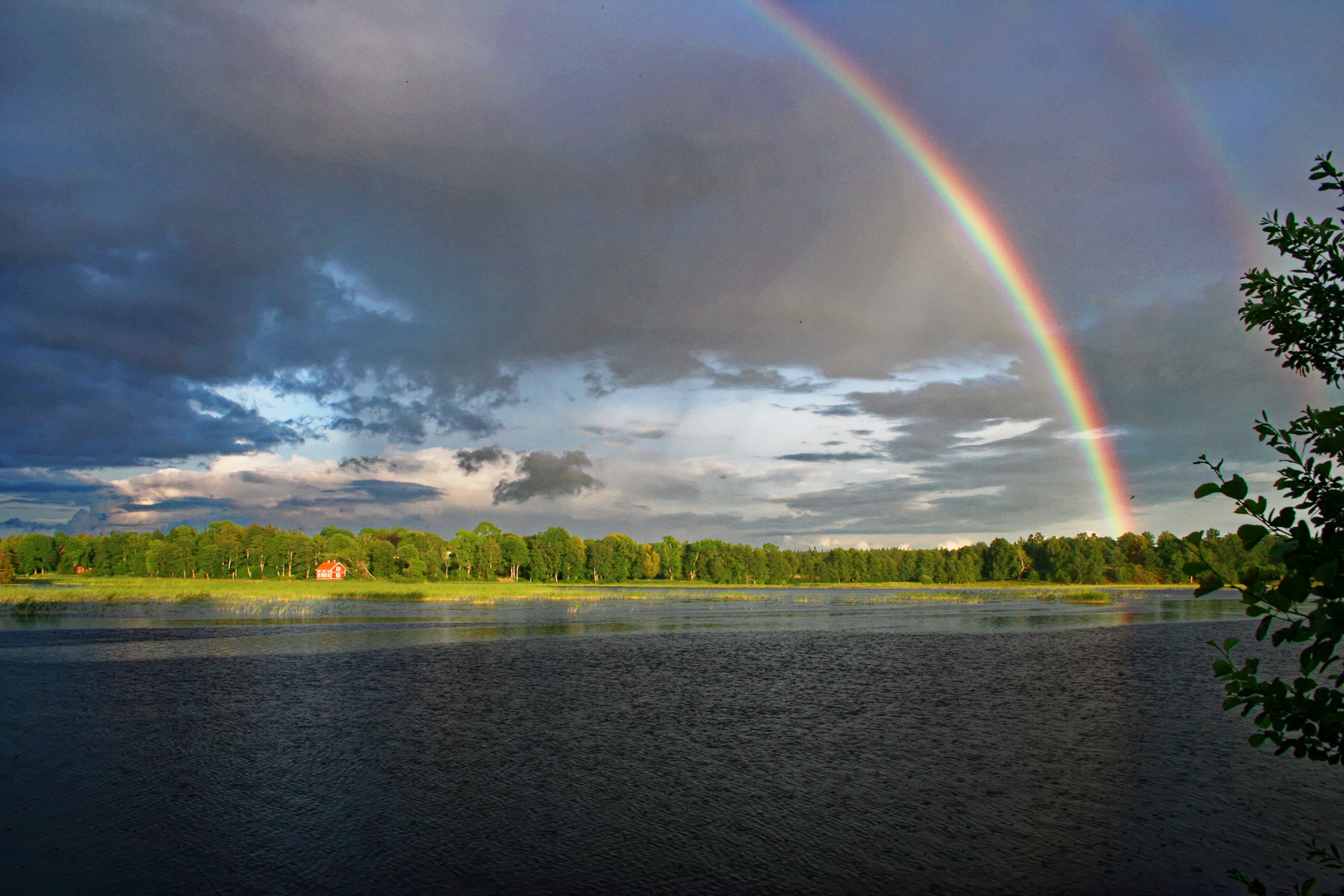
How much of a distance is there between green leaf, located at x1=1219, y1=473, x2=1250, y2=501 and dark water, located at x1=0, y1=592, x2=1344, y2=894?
13326 millimetres

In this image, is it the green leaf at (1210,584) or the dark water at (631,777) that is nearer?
the green leaf at (1210,584)

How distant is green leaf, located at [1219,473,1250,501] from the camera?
Answer: 4945 millimetres

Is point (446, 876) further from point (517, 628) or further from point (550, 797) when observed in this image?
point (517, 628)

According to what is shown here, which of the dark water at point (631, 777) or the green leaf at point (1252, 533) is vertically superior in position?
the green leaf at point (1252, 533)

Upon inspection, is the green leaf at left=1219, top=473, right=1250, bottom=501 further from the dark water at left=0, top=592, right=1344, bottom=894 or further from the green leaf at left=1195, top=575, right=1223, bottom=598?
the dark water at left=0, top=592, right=1344, bottom=894

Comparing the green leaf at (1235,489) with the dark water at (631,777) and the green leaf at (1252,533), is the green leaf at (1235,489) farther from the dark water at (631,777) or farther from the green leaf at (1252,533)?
the dark water at (631,777)

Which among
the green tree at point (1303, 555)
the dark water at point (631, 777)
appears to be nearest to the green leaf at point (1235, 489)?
the green tree at point (1303, 555)

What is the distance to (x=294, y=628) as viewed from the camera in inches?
2744

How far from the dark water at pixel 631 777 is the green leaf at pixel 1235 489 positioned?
1333 cm

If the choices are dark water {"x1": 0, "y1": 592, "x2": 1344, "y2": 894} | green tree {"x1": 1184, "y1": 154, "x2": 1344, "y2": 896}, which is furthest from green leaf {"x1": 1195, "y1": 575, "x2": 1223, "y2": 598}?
dark water {"x1": 0, "y1": 592, "x2": 1344, "y2": 894}

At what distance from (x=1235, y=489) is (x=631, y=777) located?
20814mm

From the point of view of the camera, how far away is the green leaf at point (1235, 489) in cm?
495

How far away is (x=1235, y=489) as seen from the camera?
5008 mm

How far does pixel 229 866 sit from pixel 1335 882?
23.1 meters
